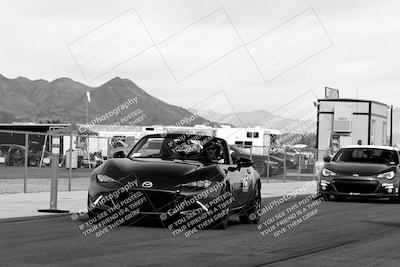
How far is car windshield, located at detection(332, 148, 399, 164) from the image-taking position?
23.0 m

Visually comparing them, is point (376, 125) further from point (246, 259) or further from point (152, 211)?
point (246, 259)

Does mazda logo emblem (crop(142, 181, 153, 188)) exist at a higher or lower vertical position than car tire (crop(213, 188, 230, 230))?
higher

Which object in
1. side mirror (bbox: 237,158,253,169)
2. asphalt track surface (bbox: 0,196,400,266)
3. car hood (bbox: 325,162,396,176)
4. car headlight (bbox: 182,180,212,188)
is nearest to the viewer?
asphalt track surface (bbox: 0,196,400,266)

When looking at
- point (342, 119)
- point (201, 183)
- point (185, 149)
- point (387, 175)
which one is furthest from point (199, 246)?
point (342, 119)

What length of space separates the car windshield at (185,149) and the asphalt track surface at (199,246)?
1.09 metres

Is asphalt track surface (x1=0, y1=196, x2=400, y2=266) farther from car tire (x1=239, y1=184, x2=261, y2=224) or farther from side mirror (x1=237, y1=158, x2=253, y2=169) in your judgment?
side mirror (x1=237, y1=158, x2=253, y2=169)

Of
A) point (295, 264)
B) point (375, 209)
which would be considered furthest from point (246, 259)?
point (375, 209)

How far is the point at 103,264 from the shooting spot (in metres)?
8.99

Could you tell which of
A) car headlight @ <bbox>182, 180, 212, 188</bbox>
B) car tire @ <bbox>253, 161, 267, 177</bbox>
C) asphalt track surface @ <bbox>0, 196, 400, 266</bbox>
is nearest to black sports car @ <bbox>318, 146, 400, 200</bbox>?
asphalt track surface @ <bbox>0, 196, 400, 266</bbox>

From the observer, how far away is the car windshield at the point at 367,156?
904 inches

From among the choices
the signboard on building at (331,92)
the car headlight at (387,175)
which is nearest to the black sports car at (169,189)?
the car headlight at (387,175)

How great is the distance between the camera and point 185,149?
46.5 ft

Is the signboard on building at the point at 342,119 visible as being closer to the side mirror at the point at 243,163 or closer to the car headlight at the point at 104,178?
the side mirror at the point at 243,163

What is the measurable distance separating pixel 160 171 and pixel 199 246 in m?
2.02
